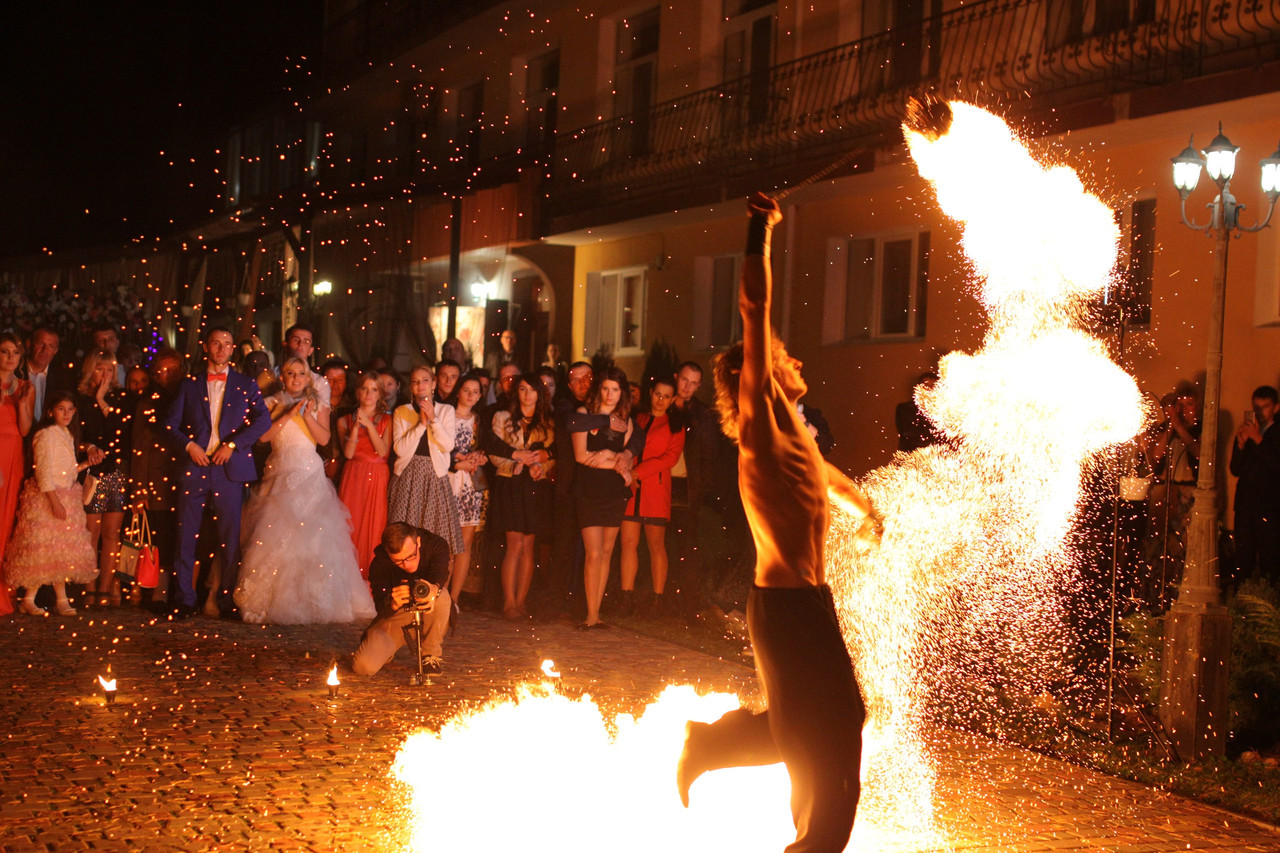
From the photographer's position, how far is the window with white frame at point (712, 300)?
2075cm

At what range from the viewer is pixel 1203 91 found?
12.6 m

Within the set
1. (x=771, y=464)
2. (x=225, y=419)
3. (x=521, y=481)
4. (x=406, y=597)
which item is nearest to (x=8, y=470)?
(x=225, y=419)

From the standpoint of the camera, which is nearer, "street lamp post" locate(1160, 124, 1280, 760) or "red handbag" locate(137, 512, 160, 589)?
"street lamp post" locate(1160, 124, 1280, 760)

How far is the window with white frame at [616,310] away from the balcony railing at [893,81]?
4.39 ft

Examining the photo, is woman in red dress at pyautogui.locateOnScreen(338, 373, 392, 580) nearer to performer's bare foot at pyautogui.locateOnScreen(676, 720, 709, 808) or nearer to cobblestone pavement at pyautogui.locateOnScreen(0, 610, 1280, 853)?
cobblestone pavement at pyautogui.locateOnScreen(0, 610, 1280, 853)

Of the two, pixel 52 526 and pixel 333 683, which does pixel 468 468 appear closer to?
pixel 52 526

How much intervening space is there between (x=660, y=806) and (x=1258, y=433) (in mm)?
7895

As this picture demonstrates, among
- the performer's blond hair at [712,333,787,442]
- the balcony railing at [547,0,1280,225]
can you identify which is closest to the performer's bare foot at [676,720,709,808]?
the performer's blond hair at [712,333,787,442]

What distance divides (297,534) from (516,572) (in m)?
1.93

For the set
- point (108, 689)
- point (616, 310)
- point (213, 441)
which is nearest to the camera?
point (108, 689)

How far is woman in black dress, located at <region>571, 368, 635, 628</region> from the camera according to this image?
11.7 m

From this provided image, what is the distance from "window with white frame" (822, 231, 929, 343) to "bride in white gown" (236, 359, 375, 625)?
7.97 meters

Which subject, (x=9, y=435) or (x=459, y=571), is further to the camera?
(x=459, y=571)

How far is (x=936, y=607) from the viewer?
10398 millimetres
